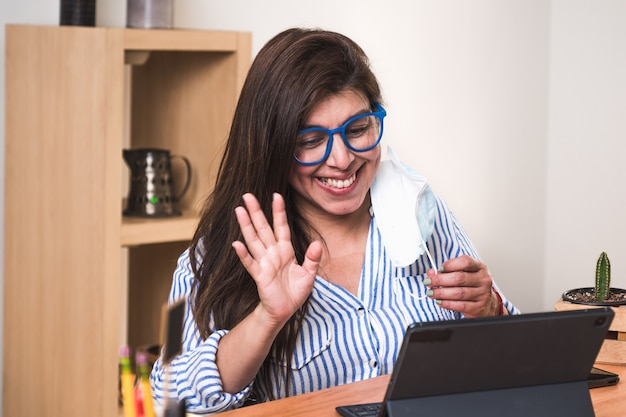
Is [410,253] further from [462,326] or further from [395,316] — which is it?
[462,326]

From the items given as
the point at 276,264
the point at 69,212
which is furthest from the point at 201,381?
the point at 69,212

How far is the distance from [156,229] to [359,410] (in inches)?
48.6

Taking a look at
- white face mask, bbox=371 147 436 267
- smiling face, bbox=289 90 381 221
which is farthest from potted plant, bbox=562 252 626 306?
smiling face, bbox=289 90 381 221

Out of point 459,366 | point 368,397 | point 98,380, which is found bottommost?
point 98,380

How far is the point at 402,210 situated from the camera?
1947 mm

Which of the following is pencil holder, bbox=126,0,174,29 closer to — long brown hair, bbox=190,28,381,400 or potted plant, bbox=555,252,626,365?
long brown hair, bbox=190,28,381,400

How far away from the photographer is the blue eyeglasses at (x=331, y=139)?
1.81 m

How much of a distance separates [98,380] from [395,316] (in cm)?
93

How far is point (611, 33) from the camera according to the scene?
154 inches

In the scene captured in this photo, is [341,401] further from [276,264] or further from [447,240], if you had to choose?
[447,240]

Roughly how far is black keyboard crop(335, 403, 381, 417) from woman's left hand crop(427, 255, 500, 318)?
386 millimetres

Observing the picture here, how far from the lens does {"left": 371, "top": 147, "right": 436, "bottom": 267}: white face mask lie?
1.92 m

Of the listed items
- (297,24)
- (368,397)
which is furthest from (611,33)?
(368,397)

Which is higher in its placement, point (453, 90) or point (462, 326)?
point (453, 90)
